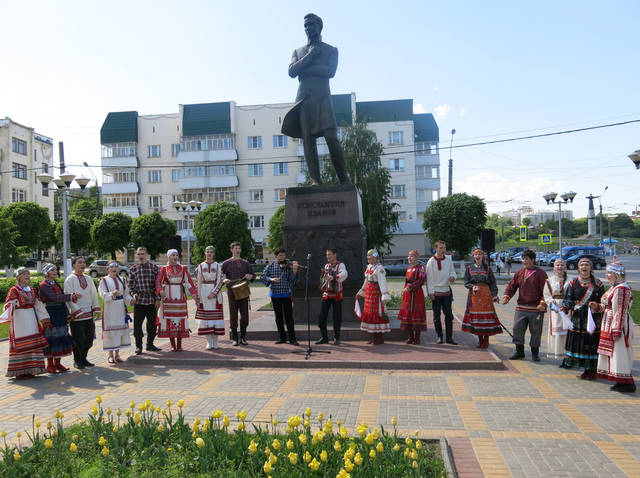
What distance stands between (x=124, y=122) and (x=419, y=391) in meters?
50.5

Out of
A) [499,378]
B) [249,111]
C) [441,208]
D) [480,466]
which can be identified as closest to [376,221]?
[441,208]

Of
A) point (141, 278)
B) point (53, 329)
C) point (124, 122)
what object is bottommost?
point (53, 329)

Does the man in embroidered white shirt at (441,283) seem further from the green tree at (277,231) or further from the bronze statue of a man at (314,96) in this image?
the green tree at (277,231)

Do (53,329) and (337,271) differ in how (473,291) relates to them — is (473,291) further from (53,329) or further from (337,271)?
(53,329)

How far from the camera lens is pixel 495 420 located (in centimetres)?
483

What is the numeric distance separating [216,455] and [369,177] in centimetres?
2999

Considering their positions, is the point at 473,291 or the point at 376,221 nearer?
the point at 473,291

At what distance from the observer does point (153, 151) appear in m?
49.7

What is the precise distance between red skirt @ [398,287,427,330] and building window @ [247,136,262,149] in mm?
42109

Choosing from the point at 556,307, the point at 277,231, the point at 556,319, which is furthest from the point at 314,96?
the point at 277,231

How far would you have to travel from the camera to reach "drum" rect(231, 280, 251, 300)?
849cm

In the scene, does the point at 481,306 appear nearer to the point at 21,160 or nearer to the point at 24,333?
the point at 24,333

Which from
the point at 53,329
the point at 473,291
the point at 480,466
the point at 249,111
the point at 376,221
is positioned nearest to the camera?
the point at 480,466

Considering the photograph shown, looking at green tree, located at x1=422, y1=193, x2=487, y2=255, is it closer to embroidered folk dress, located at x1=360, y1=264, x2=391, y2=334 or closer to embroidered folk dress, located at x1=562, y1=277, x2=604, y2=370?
embroidered folk dress, located at x1=360, y1=264, x2=391, y2=334
